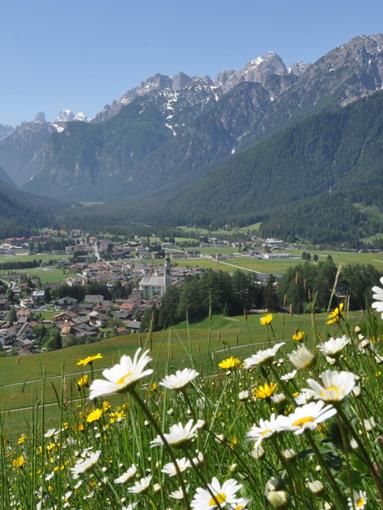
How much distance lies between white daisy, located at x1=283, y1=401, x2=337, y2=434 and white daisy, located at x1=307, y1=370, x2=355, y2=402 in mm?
16

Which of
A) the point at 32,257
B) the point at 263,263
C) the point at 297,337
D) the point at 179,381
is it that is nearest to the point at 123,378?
the point at 179,381

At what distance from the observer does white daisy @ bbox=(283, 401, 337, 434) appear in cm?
74

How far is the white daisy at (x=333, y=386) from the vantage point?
0.72m

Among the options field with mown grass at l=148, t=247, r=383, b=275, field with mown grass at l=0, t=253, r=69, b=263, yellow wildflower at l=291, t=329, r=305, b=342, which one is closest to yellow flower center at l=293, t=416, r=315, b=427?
yellow wildflower at l=291, t=329, r=305, b=342

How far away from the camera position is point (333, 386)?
2.45 ft

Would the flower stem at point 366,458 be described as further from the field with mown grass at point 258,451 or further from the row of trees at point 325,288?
the row of trees at point 325,288

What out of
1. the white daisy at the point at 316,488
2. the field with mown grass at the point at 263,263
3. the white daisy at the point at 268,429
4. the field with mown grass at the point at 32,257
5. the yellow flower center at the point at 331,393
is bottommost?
the field with mown grass at the point at 32,257

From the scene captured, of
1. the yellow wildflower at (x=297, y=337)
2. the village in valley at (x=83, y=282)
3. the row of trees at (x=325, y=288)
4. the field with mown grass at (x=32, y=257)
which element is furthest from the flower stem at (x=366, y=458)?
the field with mown grass at (x=32, y=257)

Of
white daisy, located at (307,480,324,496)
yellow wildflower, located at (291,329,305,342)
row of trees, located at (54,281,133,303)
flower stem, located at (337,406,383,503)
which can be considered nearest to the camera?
flower stem, located at (337,406,383,503)

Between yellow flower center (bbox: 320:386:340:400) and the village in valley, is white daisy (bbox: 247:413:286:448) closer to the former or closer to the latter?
yellow flower center (bbox: 320:386:340:400)

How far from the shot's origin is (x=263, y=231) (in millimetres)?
141125

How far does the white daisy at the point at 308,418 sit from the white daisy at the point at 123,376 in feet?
0.70

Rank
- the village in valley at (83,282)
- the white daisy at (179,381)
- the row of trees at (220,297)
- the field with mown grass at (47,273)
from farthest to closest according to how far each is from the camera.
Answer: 1. the field with mown grass at (47,273)
2. the village in valley at (83,282)
3. the row of trees at (220,297)
4. the white daisy at (179,381)

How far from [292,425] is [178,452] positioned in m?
1.36
